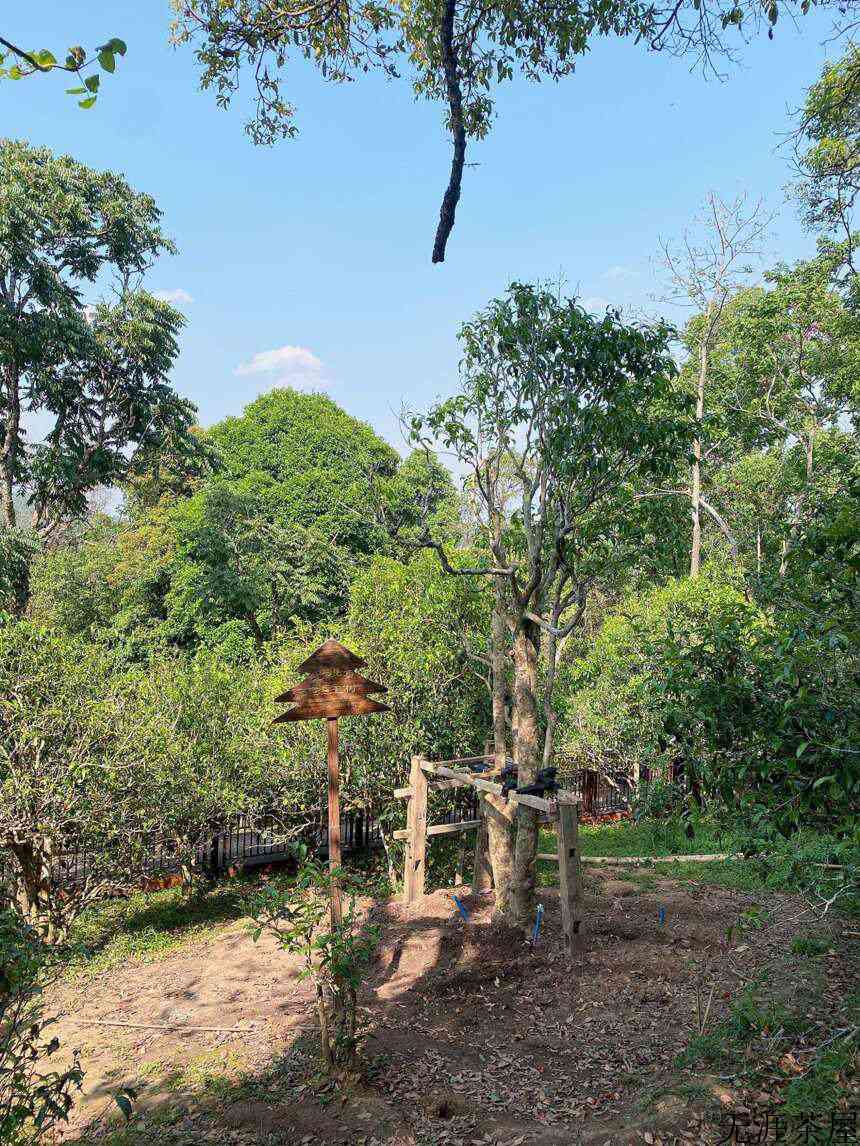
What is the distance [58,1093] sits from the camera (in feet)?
9.68

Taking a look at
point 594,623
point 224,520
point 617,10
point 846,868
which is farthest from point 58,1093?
point 594,623

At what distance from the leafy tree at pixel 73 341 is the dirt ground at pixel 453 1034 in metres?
12.8

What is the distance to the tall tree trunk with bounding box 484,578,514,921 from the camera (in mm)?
8172

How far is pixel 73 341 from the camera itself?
15891 mm

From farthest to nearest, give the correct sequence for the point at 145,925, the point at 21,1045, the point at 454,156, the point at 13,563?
the point at 13,563 → the point at 145,925 → the point at 454,156 → the point at 21,1045

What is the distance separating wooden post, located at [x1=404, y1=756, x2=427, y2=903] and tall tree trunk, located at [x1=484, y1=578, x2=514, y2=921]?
810 millimetres

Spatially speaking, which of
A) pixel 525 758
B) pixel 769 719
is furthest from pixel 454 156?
pixel 525 758

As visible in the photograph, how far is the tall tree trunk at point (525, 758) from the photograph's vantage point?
759 centimetres

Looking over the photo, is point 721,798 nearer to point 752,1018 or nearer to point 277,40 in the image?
point 752,1018

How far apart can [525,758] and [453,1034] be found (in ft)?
8.74

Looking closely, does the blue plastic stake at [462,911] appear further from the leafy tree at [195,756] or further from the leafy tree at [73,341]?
the leafy tree at [73,341]

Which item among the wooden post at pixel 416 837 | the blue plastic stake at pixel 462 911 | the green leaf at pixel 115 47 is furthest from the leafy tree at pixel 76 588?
the green leaf at pixel 115 47

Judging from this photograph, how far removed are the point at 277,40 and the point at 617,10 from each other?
2258 millimetres

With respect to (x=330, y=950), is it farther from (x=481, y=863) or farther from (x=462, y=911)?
(x=481, y=863)
